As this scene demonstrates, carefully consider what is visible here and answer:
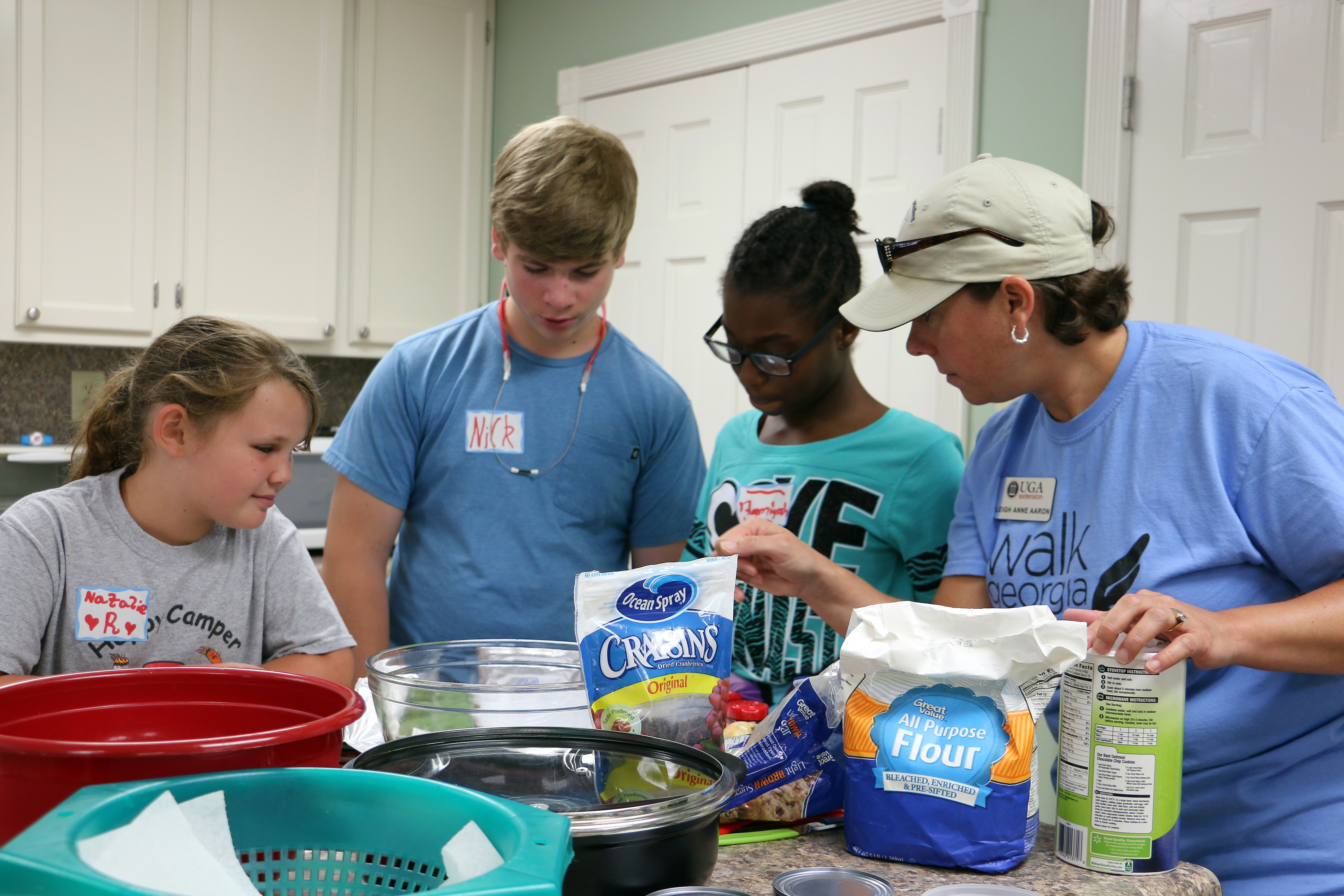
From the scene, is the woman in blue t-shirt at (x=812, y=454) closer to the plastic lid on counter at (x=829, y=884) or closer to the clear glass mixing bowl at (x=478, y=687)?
the clear glass mixing bowl at (x=478, y=687)

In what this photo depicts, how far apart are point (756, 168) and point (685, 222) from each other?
0.32 m

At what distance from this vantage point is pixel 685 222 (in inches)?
135

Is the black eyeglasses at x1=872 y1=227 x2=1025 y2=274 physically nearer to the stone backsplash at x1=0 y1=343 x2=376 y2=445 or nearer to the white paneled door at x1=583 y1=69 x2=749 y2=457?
the white paneled door at x1=583 y1=69 x2=749 y2=457

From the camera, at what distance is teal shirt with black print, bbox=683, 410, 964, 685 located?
4.59 ft

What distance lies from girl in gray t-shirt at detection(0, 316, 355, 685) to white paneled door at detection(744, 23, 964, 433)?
1647 millimetres

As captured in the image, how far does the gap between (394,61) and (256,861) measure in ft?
11.7

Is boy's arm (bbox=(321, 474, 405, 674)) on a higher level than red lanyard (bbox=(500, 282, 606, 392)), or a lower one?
lower

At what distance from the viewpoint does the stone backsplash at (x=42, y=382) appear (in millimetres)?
3441

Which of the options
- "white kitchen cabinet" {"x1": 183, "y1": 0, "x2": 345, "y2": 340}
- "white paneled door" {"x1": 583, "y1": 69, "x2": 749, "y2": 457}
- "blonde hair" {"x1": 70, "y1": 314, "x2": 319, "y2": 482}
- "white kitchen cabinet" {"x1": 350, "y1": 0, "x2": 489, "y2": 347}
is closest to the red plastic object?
"blonde hair" {"x1": 70, "y1": 314, "x2": 319, "y2": 482}

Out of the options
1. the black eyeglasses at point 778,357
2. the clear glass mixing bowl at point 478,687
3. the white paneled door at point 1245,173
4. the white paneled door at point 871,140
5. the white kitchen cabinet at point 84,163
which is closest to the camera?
the clear glass mixing bowl at point 478,687

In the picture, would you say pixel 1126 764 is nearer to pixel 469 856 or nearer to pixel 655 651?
pixel 655 651

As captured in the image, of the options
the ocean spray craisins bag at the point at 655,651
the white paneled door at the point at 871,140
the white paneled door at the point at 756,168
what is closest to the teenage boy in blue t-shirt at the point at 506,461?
the ocean spray craisins bag at the point at 655,651

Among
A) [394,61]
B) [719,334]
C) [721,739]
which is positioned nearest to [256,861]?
[721,739]

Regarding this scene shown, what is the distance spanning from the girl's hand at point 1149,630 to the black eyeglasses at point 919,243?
1.45 feet
